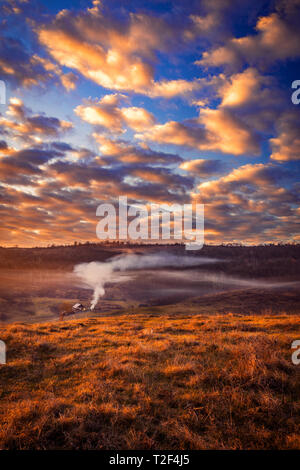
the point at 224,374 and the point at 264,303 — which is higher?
the point at 224,374

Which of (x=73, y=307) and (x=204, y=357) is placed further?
(x=73, y=307)

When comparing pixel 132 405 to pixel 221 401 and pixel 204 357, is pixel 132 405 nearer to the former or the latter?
pixel 221 401

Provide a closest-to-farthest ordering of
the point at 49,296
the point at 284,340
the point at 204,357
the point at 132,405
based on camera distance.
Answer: the point at 132,405, the point at 204,357, the point at 284,340, the point at 49,296

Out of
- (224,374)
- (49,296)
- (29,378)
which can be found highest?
(224,374)

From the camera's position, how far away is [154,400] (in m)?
6.81

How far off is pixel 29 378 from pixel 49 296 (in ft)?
333

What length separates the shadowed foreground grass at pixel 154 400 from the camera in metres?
5.08

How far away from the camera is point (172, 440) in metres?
5.09

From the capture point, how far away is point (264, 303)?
69.8m

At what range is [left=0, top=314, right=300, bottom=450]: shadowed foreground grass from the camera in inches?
200

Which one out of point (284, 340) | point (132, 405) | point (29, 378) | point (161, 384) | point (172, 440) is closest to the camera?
point (172, 440)
